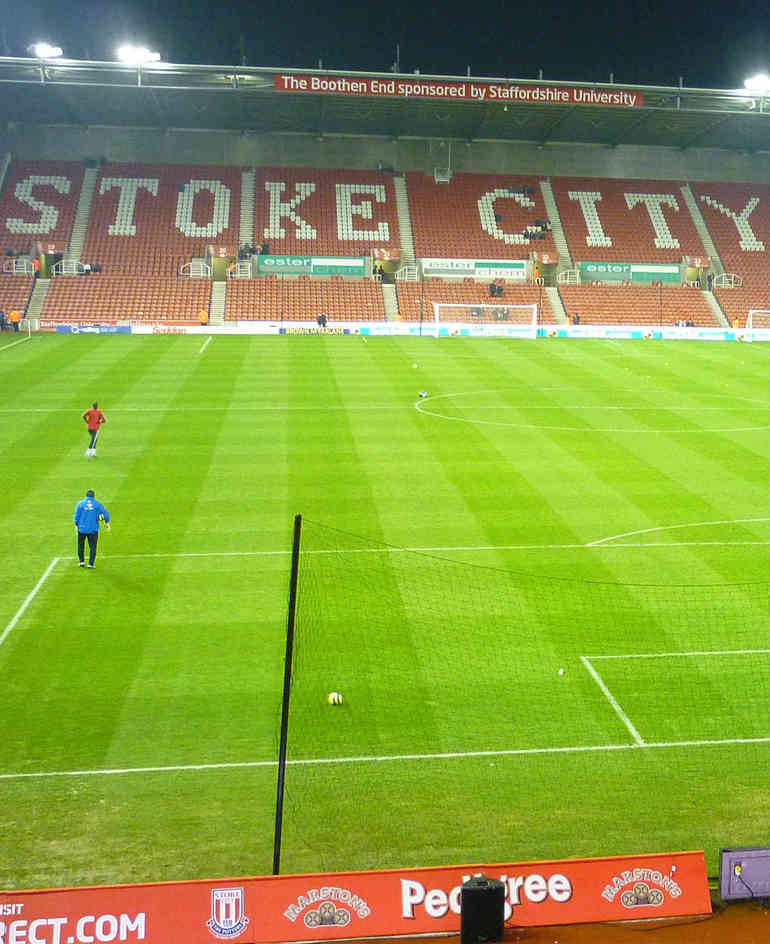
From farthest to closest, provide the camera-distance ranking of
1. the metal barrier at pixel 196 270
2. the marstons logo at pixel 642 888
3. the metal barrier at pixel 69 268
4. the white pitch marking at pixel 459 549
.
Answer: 1. the metal barrier at pixel 196 270
2. the metal barrier at pixel 69 268
3. the white pitch marking at pixel 459 549
4. the marstons logo at pixel 642 888

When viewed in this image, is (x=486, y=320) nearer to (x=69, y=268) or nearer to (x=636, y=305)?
(x=636, y=305)

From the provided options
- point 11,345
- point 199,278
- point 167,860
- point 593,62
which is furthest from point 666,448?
point 593,62

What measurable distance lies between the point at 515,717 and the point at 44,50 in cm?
5768

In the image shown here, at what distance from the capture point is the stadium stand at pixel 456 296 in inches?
2419

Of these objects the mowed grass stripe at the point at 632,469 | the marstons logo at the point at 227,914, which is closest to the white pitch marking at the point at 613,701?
the marstons logo at the point at 227,914

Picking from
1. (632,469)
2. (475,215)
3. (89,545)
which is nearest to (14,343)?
(475,215)

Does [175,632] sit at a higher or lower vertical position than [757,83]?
lower

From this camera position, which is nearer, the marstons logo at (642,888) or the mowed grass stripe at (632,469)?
the marstons logo at (642,888)

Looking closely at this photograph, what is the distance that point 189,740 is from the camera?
11578 mm

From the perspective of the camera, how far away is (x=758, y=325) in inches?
2435

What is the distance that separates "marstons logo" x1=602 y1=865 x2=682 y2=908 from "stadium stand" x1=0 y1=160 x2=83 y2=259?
2474 inches

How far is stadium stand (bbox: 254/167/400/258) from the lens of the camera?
66.8 meters

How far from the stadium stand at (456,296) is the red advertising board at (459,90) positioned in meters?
11.3

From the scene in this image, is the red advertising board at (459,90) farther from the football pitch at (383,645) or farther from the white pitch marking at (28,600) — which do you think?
the white pitch marking at (28,600)
